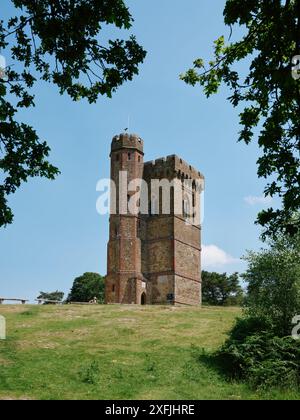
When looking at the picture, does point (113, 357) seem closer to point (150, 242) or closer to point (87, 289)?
point (150, 242)

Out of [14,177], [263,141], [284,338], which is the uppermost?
[263,141]

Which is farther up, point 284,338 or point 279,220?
point 279,220

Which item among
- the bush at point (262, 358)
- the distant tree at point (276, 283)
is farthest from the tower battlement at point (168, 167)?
the bush at point (262, 358)

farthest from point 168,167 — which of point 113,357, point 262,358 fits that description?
point 262,358

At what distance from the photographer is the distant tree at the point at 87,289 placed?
8504 centimetres

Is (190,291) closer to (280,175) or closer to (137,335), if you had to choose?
(137,335)

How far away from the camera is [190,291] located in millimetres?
50750

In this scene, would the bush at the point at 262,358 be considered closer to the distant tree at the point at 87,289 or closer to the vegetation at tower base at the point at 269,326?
the vegetation at tower base at the point at 269,326

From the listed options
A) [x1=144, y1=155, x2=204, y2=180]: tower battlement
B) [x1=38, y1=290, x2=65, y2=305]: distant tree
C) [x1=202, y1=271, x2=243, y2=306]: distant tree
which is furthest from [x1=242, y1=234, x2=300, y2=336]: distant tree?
[x1=38, y1=290, x2=65, y2=305]: distant tree

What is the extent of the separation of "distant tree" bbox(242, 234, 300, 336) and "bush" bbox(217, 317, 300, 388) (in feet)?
5.15

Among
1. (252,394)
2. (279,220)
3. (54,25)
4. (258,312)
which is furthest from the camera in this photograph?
(258,312)

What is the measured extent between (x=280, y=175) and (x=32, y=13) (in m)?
5.85

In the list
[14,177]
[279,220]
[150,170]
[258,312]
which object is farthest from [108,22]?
[150,170]
